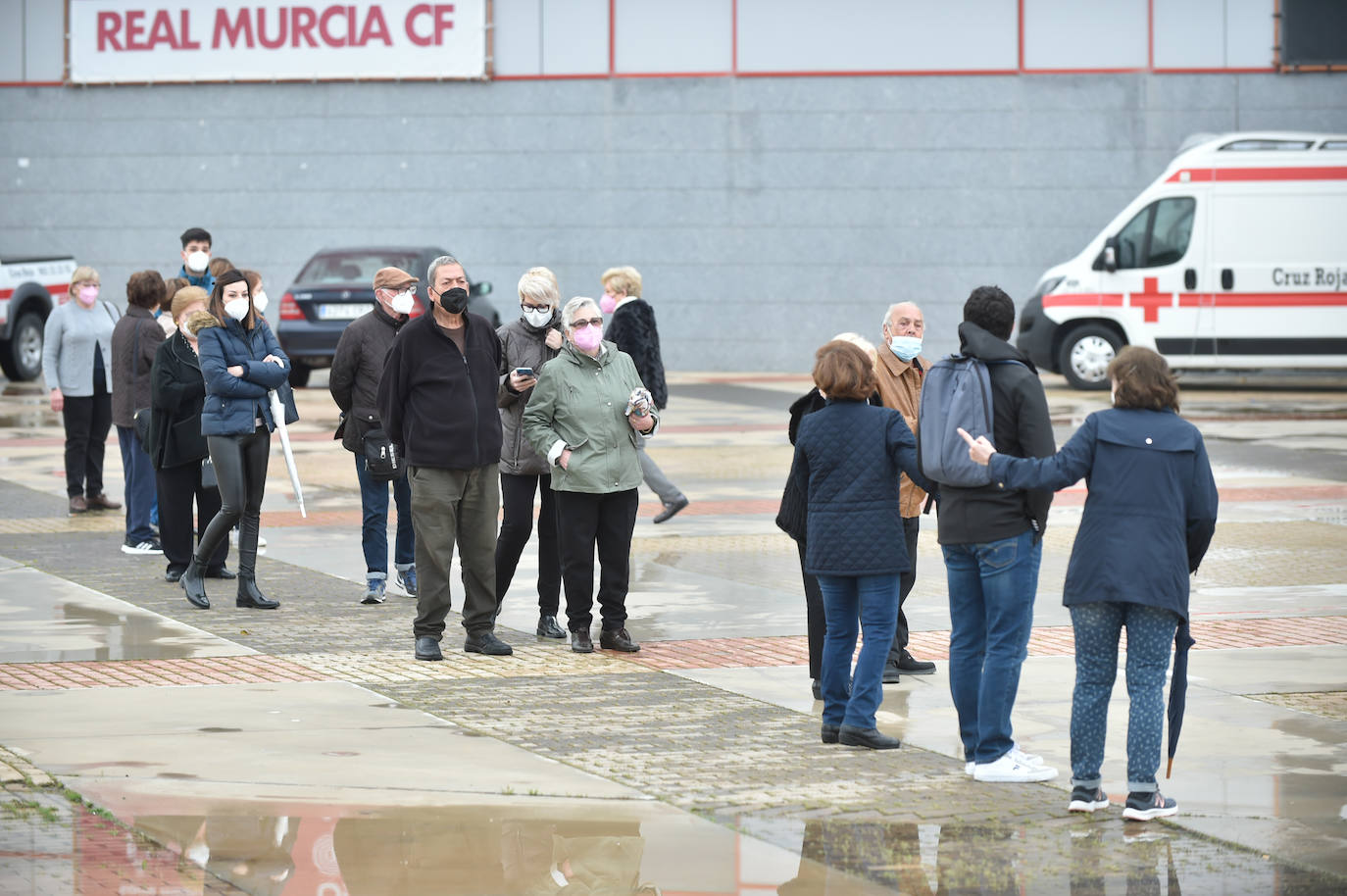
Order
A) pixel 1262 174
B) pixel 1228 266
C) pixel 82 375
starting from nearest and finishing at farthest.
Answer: pixel 82 375
pixel 1262 174
pixel 1228 266

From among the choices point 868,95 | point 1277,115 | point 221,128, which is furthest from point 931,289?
point 221,128

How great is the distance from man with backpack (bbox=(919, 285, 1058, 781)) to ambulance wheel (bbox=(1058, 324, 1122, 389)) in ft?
57.6

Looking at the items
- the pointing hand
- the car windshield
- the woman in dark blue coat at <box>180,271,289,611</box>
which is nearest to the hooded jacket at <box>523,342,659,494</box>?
the woman in dark blue coat at <box>180,271,289,611</box>

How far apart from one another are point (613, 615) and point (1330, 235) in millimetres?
16515

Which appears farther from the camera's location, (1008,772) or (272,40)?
(272,40)

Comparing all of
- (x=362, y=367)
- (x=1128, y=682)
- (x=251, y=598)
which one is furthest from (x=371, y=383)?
(x=1128, y=682)

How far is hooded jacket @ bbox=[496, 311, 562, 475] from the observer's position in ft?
30.5

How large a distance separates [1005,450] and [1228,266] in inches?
697

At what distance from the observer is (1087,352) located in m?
23.8

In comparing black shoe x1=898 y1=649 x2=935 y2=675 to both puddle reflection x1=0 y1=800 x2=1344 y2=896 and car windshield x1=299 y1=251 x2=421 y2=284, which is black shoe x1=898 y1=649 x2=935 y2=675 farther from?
car windshield x1=299 y1=251 x2=421 y2=284

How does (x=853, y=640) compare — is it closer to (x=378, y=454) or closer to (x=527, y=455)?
(x=527, y=455)

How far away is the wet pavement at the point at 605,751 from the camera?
5539mm

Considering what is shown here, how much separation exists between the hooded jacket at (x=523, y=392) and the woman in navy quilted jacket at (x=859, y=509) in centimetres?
246

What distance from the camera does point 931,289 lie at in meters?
27.5
